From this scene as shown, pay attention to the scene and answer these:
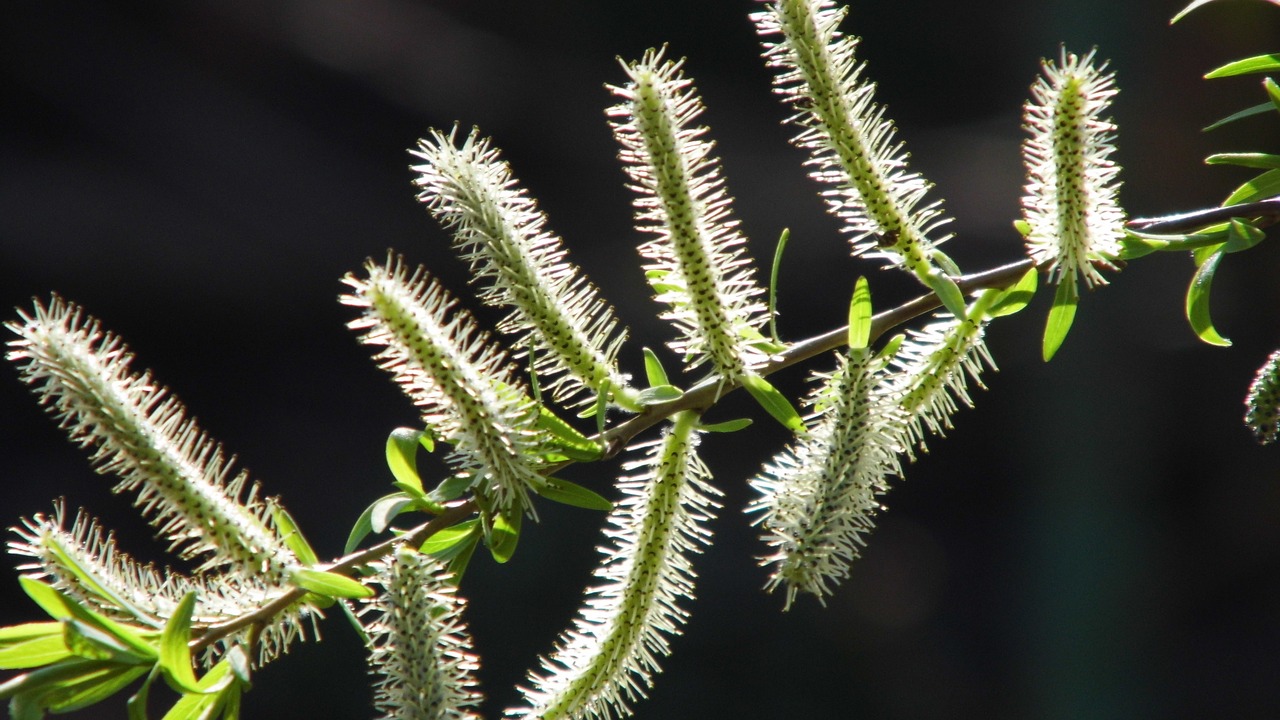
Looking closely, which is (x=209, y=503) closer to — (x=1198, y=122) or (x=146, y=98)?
(x=146, y=98)

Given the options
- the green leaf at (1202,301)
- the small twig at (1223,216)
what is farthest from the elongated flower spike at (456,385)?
the green leaf at (1202,301)

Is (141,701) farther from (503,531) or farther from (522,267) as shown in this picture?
(522,267)

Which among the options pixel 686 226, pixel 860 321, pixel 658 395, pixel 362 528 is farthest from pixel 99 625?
pixel 860 321

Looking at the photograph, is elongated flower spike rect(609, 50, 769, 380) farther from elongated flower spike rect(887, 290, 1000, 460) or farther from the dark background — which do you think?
the dark background

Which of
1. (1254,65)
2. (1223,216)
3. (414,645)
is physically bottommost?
(414,645)

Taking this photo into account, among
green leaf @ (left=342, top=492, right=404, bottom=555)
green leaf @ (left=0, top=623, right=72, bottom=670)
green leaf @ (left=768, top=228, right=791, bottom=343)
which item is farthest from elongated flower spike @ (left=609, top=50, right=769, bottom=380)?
green leaf @ (left=0, top=623, right=72, bottom=670)

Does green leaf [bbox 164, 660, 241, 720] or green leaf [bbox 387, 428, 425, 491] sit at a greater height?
green leaf [bbox 387, 428, 425, 491]

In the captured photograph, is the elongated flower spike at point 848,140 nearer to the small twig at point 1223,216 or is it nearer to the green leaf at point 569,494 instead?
the small twig at point 1223,216
